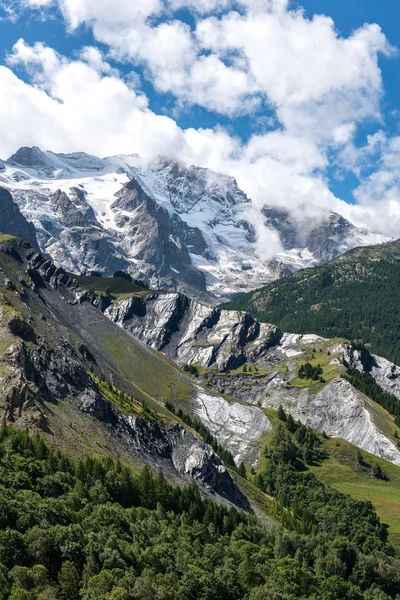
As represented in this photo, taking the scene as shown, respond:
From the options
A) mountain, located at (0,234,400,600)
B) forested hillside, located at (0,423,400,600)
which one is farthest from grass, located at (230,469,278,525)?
forested hillside, located at (0,423,400,600)

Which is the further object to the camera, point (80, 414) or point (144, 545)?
point (80, 414)

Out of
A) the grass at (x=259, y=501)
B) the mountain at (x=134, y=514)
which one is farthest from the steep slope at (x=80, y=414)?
the grass at (x=259, y=501)

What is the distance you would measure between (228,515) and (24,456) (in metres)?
51.4

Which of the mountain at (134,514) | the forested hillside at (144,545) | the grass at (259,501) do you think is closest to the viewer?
the forested hillside at (144,545)

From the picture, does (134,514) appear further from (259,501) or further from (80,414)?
(259,501)

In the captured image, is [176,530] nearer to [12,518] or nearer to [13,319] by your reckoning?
[12,518]

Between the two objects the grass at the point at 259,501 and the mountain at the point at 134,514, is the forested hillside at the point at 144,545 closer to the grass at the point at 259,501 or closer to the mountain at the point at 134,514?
the mountain at the point at 134,514

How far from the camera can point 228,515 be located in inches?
5605

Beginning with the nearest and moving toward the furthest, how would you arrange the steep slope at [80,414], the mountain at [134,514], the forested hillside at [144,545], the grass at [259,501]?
the forested hillside at [144,545], the mountain at [134,514], the steep slope at [80,414], the grass at [259,501]

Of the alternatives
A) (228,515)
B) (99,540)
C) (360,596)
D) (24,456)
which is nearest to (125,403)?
(228,515)

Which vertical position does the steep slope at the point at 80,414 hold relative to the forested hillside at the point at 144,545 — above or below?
above

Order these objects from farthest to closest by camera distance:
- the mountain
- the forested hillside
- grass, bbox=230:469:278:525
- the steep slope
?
grass, bbox=230:469:278:525 → the steep slope → the mountain → the forested hillside

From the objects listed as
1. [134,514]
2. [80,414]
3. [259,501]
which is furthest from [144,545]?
[259,501]

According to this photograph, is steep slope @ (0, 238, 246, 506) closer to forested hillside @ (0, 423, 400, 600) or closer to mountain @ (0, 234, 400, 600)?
mountain @ (0, 234, 400, 600)
